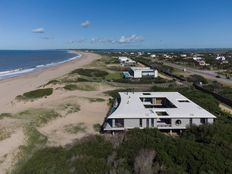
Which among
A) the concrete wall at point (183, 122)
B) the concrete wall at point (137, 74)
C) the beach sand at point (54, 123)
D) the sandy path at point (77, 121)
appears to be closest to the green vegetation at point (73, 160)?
the beach sand at point (54, 123)

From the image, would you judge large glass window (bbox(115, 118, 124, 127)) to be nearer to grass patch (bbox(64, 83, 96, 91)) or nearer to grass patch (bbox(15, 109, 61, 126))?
grass patch (bbox(15, 109, 61, 126))

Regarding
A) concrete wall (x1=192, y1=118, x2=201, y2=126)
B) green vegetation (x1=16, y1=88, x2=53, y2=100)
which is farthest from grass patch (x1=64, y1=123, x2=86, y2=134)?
green vegetation (x1=16, y1=88, x2=53, y2=100)

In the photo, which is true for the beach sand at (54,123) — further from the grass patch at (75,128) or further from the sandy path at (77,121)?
the grass patch at (75,128)

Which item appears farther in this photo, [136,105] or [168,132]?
[136,105]

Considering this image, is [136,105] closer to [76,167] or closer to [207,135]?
[207,135]

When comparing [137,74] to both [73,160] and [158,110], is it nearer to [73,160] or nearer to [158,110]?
[158,110]

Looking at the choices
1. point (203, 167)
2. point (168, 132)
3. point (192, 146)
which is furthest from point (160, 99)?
point (203, 167)

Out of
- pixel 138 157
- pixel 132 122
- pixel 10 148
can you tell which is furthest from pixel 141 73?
pixel 138 157
